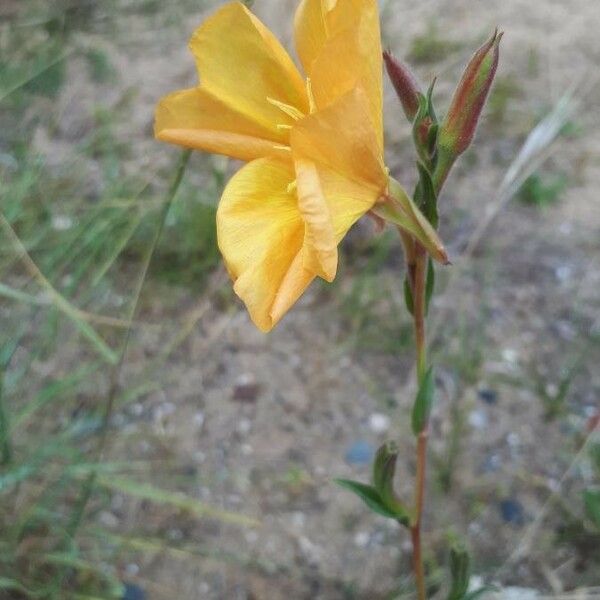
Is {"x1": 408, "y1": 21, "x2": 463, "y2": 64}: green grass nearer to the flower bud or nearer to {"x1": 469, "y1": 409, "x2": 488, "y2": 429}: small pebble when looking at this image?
{"x1": 469, "y1": 409, "x2": 488, "y2": 429}: small pebble

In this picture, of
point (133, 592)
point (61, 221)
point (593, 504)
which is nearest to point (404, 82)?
point (593, 504)

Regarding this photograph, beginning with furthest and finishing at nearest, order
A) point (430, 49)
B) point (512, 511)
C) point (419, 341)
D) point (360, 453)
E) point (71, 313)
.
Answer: point (430, 49)
point (360, 453)
point (512, 511)
point (71, 313)
point (419, 341)

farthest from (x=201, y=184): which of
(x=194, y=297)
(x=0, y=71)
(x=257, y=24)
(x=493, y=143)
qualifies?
(x=257, y=24)

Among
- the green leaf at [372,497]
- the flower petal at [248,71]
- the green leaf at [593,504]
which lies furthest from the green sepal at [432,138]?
the green leaf at [593,504]

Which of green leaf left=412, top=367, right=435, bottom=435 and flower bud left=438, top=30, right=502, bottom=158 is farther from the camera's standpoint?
green leaf left=412, top=367, right=435, bottom=435

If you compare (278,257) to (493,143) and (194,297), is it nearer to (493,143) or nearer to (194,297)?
(194,297)

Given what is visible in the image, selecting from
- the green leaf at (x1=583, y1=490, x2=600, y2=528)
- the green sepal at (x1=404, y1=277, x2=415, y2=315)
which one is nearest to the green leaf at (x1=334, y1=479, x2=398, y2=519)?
the green sepal at (x1=404, y1=277, x2=415, y2=315)

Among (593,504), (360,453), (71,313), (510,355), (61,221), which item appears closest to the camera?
(71,313)

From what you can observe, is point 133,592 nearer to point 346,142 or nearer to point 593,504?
point 593,504
